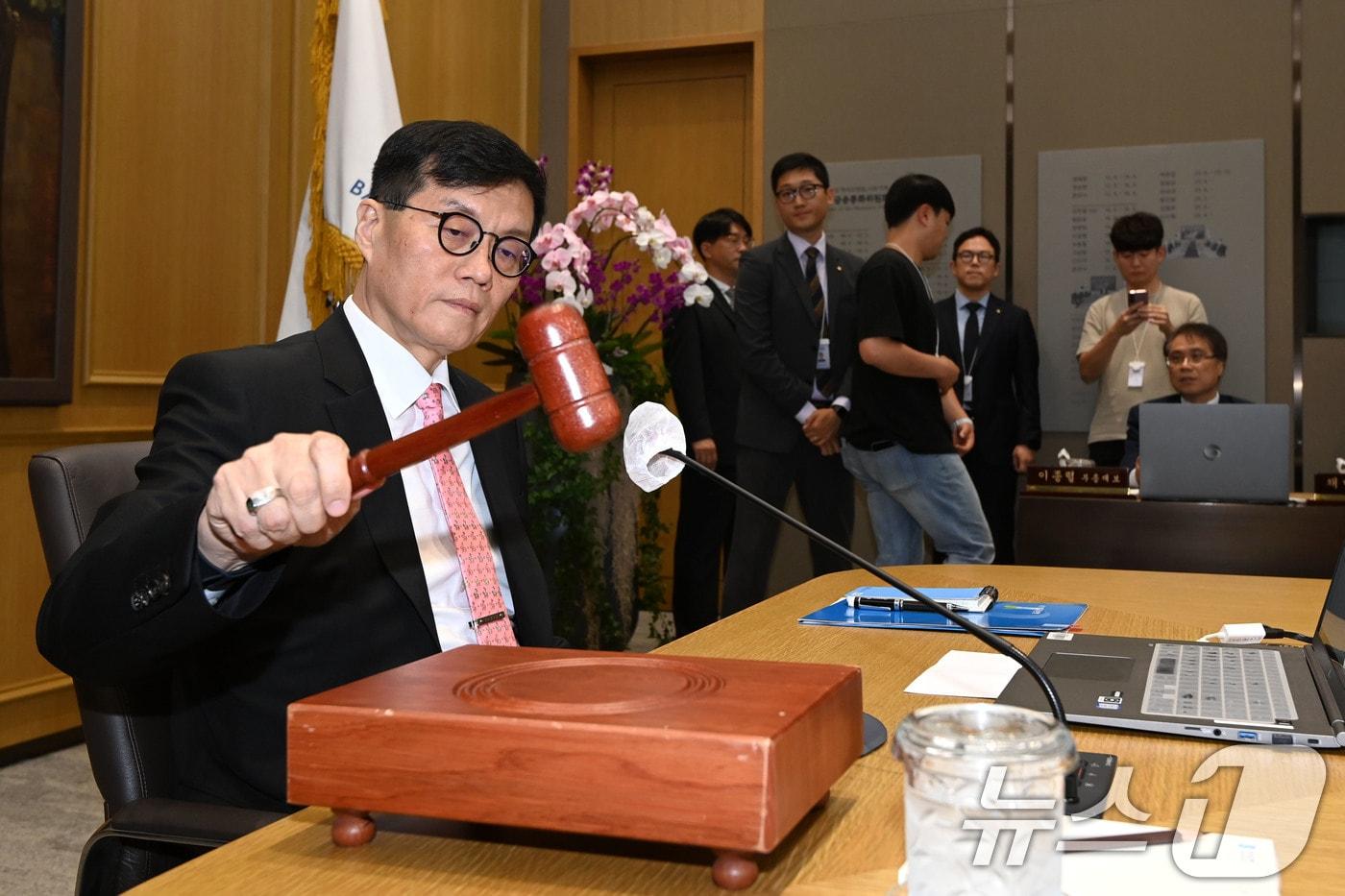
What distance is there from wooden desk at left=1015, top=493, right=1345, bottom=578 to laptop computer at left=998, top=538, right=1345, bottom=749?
5.09 feet

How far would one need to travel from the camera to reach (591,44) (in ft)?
19.5

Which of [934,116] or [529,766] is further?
[934,116]

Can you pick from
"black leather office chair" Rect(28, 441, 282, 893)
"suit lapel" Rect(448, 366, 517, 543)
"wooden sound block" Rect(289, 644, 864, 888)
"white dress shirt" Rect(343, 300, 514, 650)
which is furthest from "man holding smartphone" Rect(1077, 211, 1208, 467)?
"wooden sound block" Rect(289, 644, 864, 888)

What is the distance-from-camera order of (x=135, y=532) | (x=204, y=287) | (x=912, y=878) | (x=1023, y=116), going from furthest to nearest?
(x=1023, y=116)
(x=204, y=287)
(x=135, y=532)
(x=912, y=878)

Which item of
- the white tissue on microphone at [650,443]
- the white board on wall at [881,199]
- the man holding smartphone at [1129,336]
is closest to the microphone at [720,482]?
the white tissue on microphone at [650,443]

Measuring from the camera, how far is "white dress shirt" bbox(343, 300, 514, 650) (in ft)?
4.68

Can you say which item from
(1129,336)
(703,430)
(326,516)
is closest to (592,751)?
(326,516)

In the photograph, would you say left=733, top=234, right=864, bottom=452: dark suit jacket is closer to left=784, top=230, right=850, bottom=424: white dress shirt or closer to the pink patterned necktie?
left=784, top=230, right=850, bottom=424: white dress shirt

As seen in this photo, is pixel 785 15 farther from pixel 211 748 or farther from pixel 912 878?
pixel 912 878

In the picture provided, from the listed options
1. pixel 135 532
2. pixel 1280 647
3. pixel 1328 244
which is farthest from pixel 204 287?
pixel 1328 244

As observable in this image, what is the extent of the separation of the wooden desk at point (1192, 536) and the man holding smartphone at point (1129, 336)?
6.02 ft

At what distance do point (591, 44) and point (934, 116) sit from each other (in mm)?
1736

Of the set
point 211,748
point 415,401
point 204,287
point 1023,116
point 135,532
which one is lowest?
point 211,748

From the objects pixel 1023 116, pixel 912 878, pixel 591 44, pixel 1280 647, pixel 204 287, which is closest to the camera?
pixel 912 878
